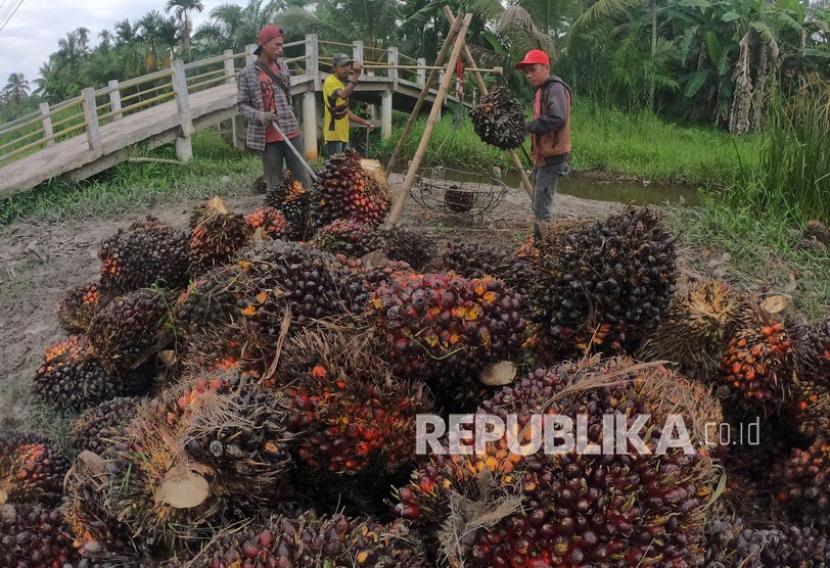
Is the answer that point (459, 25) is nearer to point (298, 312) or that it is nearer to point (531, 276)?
point (531, 276)

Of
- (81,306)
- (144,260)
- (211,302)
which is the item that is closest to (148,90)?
(81,306)

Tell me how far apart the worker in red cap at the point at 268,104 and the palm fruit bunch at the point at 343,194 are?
1906mm

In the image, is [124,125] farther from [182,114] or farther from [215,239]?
[215,239]

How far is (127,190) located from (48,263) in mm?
2773

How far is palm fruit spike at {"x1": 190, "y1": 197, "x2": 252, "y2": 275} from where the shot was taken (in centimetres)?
289

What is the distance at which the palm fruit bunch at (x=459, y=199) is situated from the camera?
607 cm

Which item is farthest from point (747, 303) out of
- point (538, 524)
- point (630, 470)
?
point (538, 524)

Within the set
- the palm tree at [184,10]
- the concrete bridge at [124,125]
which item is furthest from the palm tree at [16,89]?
the concrete bridge at [124,125]

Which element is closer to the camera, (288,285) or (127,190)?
(288,285)

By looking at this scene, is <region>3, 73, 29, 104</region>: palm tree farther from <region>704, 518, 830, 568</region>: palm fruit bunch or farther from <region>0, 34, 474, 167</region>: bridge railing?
<region>704, 518, 830, 568</region>: palm fruit bunch

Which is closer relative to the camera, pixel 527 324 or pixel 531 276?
pixel 527 324

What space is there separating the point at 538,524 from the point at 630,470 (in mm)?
225

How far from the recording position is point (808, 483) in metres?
1.82

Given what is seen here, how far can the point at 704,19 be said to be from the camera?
17.9 meters
